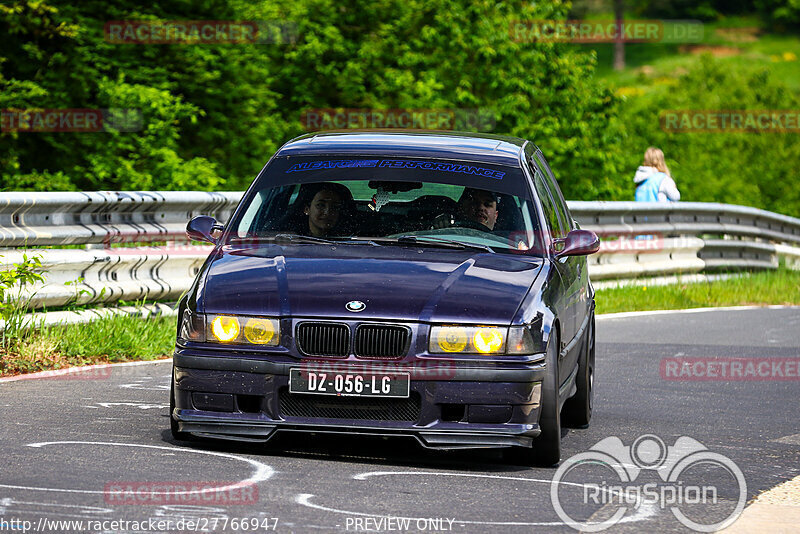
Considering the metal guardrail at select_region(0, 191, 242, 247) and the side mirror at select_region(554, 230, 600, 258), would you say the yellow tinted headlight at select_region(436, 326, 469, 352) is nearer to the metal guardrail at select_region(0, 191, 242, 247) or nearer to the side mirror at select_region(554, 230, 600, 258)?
the side mirror at select_region(554, 230, 600, 258)

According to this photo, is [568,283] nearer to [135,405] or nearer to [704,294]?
[135,405]

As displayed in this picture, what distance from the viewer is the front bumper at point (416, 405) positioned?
6.19 meters

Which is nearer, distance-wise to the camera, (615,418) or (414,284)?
(414,284)

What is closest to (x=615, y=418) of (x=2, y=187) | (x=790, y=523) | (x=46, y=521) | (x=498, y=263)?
(x=498, y=263)

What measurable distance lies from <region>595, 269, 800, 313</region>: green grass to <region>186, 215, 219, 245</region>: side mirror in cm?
842

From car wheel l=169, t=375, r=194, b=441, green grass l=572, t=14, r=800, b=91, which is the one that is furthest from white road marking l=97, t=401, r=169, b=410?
green grass l=572, t=14, r=800, b=91

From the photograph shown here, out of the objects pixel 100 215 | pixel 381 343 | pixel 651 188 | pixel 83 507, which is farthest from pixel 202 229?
pixel 651 188

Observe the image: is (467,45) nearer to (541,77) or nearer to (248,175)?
(541,77)

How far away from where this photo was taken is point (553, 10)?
49.6 metres

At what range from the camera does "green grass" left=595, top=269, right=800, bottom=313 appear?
16234 millimetres

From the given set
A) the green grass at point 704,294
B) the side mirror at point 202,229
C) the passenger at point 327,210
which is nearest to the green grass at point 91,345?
the side mirror at point 202,229

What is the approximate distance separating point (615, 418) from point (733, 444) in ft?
3.25

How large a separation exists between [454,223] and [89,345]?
3368 mm

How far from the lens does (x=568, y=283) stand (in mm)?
7496
